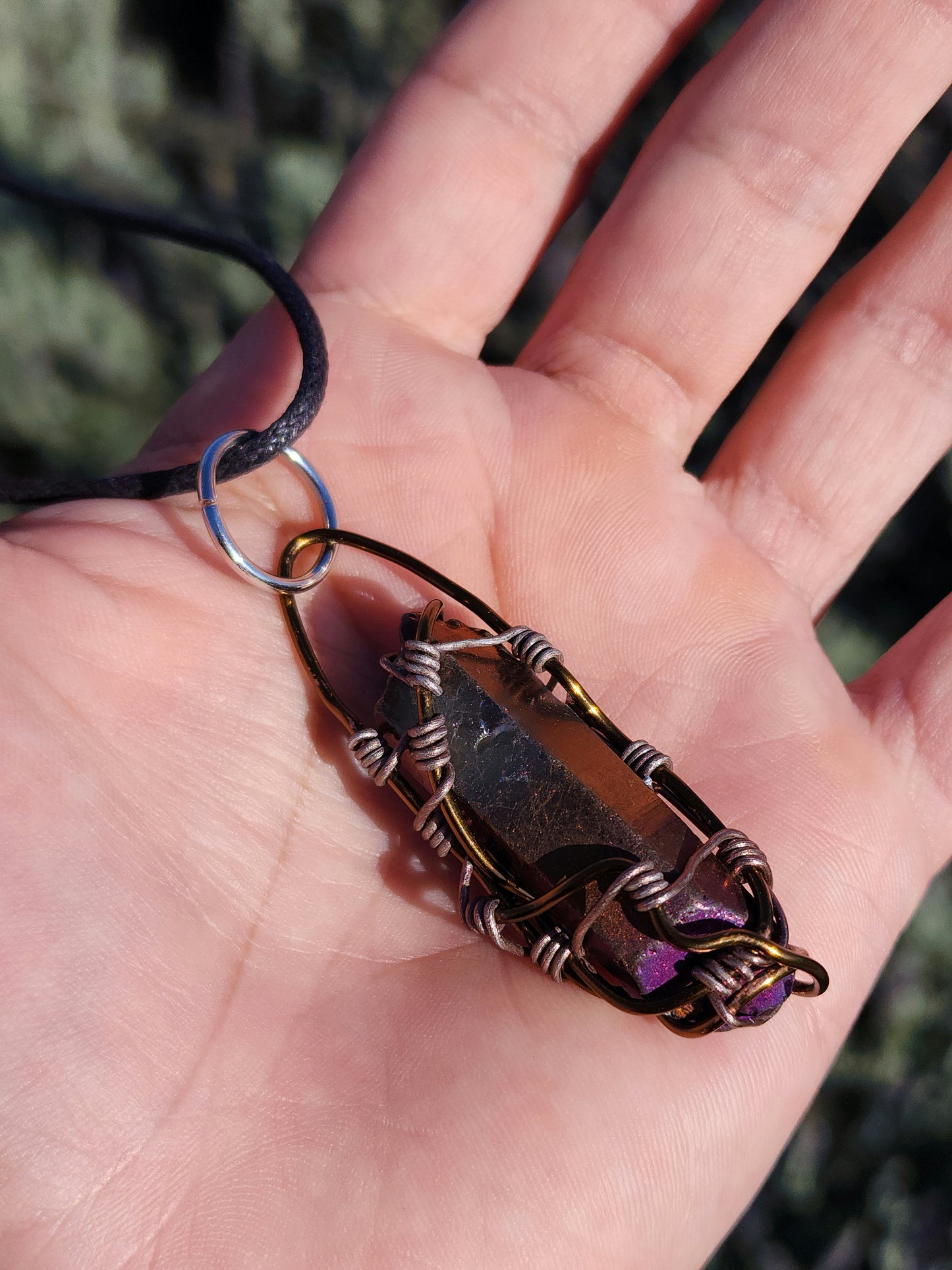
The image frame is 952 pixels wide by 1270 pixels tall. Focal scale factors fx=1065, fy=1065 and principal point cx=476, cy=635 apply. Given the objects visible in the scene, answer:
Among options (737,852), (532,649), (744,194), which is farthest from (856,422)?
Answer: (737,852)

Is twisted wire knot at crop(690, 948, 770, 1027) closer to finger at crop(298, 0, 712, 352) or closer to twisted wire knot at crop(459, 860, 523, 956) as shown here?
twisted wire knot at crop(459, 860, 523, 956)

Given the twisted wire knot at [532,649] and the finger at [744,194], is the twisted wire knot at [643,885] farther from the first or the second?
the finger at [744,194]

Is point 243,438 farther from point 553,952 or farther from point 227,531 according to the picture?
point 553,952

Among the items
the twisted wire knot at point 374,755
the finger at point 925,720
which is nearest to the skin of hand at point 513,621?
the finger at point 925,720

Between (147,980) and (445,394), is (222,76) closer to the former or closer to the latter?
(445,394)

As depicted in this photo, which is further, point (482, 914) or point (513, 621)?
point (513, 621)

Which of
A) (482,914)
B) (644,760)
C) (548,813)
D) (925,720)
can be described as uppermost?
(925,720)
